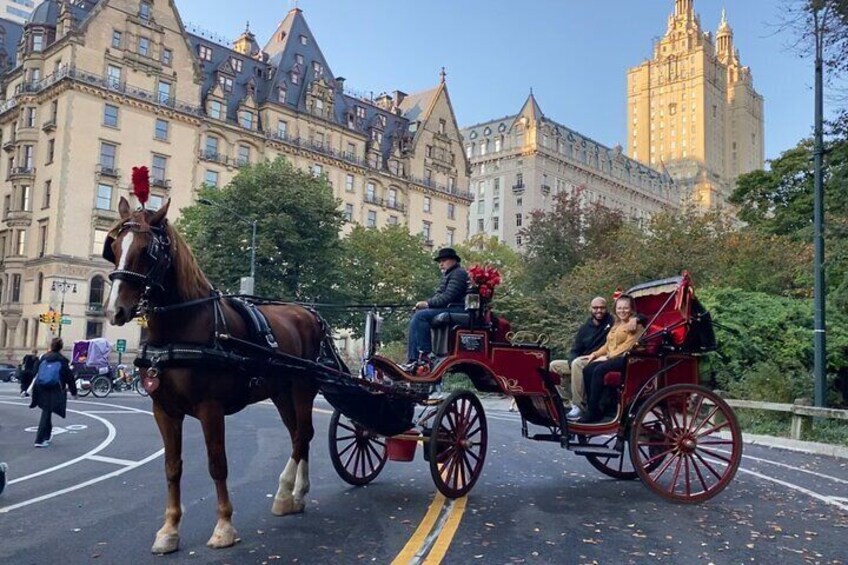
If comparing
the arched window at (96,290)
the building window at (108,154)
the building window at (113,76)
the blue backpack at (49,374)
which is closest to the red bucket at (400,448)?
the blue backpack at (49,374)

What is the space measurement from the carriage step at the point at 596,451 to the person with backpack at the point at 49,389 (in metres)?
10.2

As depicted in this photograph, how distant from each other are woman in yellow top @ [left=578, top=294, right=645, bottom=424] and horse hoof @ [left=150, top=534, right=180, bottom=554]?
4605 mm

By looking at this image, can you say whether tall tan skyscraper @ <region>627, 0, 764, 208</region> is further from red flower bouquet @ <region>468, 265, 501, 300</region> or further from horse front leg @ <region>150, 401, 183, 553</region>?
horse front leg @ <region>150, 401, 183, 553</region>

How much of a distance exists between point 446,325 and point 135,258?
349 centimetres

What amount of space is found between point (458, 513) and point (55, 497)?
465 centimetres

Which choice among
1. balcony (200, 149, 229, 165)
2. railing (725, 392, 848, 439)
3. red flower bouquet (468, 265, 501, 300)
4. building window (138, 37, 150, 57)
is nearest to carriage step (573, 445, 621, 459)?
red flower bouquet (468, 265, 501, 300)

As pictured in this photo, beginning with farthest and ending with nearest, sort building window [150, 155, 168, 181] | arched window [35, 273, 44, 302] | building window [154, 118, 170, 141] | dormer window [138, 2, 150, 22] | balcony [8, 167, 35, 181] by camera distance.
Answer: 1. building window [154, 118, 170, 141]
2. dormer window [138, 2, 150, 22]
3. building window [150, 155, 168, 181]
4. balcony [8, 167, 35, 181]
5. arched window [35, 273, 44, 302]

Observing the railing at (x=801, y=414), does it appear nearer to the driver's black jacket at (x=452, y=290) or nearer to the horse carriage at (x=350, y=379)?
the horse carriage at (x=350, y=379)

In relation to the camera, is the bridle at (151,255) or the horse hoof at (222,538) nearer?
the bridle at (151,255)

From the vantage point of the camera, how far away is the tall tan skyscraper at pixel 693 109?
14575 cm

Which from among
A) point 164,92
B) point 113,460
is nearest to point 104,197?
point 164,92

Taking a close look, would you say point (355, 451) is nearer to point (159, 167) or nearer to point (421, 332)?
point (421, 332)

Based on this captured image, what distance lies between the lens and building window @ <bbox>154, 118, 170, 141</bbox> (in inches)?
2238

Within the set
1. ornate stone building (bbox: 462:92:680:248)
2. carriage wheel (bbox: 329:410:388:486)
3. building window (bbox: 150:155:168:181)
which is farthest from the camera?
ornate stone building (bbox: 462:92:680:248)
